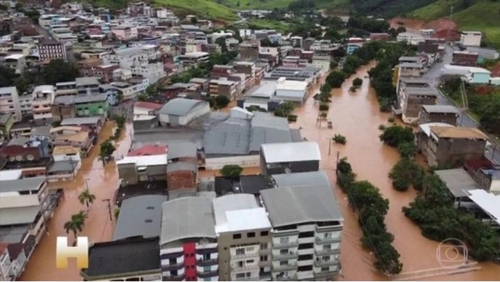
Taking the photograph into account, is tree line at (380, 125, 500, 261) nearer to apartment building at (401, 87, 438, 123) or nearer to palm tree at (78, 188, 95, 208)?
apartment building at (401, 87, 438, 123)

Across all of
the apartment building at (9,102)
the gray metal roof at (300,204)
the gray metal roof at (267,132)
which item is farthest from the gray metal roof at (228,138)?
the apartment building at (9,102)

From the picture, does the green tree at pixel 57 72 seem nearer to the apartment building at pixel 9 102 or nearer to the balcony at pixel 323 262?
the apartment building at pixel 9 102

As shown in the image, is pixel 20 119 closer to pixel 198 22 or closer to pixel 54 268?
pixel 54 268

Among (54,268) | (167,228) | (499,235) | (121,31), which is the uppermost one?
(121,31)

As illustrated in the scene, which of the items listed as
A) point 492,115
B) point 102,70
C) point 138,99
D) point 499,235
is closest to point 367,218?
point 499,235

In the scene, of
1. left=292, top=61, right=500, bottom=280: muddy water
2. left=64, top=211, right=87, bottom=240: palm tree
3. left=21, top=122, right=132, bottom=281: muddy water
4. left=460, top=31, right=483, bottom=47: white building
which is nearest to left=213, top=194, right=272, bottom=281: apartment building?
left=292, top=61, right=500, bottom=280: muddy water

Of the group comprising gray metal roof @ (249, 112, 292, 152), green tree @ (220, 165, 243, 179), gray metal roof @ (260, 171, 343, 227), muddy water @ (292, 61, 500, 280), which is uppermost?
gray metal roof @ (260, 171, 343, 227)

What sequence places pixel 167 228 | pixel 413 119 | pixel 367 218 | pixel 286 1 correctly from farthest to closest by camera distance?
pixel 286 1
pixel 413 119
pixel 367 218
pixel 167 228
